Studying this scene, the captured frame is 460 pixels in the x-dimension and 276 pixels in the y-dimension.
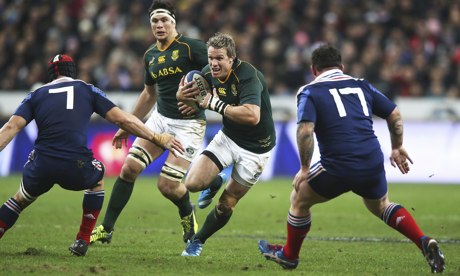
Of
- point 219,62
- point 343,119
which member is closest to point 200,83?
point 219,62

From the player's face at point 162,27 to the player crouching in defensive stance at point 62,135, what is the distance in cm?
165

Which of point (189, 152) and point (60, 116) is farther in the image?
point (189, 152)

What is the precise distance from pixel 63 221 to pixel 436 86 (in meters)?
12.4

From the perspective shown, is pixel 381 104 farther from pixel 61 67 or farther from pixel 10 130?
pixel 10 130

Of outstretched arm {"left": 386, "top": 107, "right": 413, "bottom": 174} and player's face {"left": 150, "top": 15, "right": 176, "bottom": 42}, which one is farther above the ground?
player's face {"left": 150, "top": 15, "right": 176, "bottom": 42}

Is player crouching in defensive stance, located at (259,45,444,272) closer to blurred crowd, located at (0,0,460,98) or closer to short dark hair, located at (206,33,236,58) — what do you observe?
short dark hair, located at (206,33,236,58)

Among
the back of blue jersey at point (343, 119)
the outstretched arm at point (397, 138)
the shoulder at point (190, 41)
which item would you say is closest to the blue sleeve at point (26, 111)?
the shoulder at point (190, 41)

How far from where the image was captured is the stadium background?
22.3m

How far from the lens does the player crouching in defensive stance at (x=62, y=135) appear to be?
8641 mm

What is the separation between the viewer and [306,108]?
8070 millimetres

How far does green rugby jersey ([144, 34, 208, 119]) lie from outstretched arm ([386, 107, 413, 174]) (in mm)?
2675

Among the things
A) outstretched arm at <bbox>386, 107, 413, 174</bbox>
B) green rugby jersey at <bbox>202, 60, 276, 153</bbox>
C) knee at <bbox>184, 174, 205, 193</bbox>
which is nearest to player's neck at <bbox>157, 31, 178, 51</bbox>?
green rugby jersey at <bbox>202, 60, 276, 153</bbox>

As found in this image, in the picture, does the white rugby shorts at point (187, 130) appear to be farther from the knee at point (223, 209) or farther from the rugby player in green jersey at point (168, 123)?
the knee at point (223, 209)

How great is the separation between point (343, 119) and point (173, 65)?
277cm
